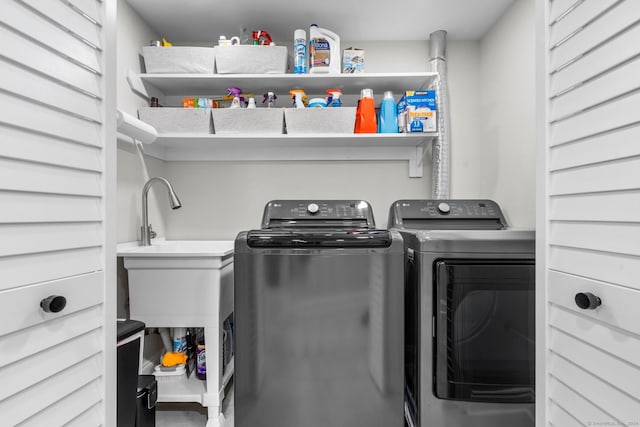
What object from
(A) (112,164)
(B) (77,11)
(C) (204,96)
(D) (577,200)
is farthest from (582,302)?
(C) (204,96)

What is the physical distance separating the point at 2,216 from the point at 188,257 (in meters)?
1.17

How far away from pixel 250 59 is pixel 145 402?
178cm

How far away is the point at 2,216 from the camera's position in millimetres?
552

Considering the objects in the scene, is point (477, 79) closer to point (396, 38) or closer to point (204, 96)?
point (396, 38)

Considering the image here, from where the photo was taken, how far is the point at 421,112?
2.08 m

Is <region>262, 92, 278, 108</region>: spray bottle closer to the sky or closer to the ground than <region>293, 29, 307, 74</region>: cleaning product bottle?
closer to the ground

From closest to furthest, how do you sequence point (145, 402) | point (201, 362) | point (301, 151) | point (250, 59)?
point (145, 402)
point (201, 362)
point (250, 59)
point (301, 151)

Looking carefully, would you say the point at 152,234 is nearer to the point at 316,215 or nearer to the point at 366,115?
the point at 316,215

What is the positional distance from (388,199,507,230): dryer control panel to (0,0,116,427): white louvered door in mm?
1533

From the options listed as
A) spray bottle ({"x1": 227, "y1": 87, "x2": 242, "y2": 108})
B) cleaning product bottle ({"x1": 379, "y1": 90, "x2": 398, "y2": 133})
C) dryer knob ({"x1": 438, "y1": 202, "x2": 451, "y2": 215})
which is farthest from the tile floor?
cleaning product bottle ({"x1": 379, "y1": 90, "x2": 398, "y2": 133})

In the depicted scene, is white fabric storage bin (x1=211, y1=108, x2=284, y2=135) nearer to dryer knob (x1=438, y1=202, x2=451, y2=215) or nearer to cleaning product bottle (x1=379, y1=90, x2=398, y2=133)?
cleaning product bottle (x1=379, y1=90, x2=398, y2=133)

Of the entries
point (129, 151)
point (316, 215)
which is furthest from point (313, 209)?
point (129, 151)

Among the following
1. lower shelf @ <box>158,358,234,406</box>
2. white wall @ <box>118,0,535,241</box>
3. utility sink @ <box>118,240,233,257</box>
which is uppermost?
white wall @ <box>118,0,535,241</box>

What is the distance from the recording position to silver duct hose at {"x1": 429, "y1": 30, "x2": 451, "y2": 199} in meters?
2.26
